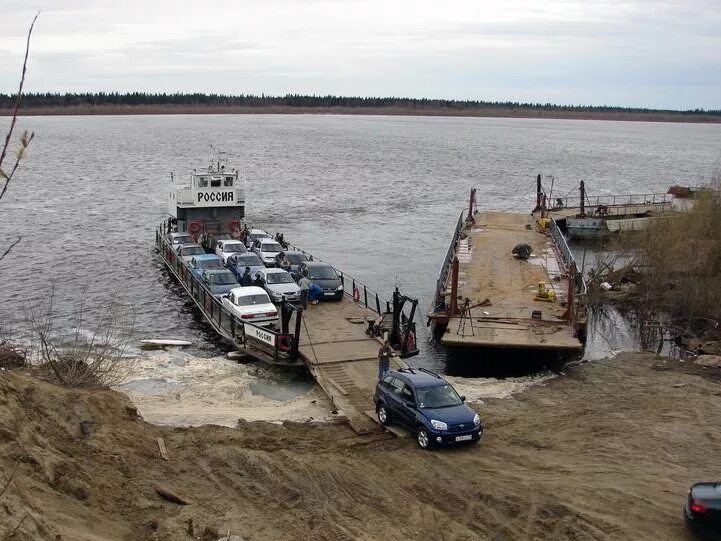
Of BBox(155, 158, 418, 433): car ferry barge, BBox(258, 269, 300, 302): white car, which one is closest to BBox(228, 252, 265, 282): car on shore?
BBox(258, 269, 300, 302): white car

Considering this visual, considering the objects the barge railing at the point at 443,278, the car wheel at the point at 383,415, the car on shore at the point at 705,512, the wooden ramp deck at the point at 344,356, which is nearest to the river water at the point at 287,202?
the barge railing at the point at 443,278

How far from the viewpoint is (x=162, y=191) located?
77438 mm

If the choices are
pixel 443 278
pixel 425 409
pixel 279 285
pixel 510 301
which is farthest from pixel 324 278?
pixel 425 409

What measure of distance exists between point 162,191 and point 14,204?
1595cm

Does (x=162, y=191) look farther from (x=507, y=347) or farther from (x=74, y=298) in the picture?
(x=507, y=347)

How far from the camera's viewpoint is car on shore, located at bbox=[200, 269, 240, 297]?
29.9m

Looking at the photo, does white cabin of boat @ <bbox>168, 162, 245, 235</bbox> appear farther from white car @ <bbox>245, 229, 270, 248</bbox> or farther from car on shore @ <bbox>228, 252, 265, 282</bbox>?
car on shore @ <bbox>228, 252, 265, 282</bbox>

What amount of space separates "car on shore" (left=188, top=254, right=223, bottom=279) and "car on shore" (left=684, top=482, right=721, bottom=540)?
23.6 metres

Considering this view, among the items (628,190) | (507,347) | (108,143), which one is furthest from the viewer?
(108,143)

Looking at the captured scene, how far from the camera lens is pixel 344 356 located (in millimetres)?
22812

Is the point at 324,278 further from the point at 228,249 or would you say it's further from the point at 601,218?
the point at 601,218

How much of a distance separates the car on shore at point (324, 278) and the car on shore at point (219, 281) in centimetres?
288

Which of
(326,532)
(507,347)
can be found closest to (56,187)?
(507,347)

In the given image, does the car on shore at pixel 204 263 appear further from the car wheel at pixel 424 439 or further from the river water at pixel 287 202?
the car wheel at pixel 424 439
